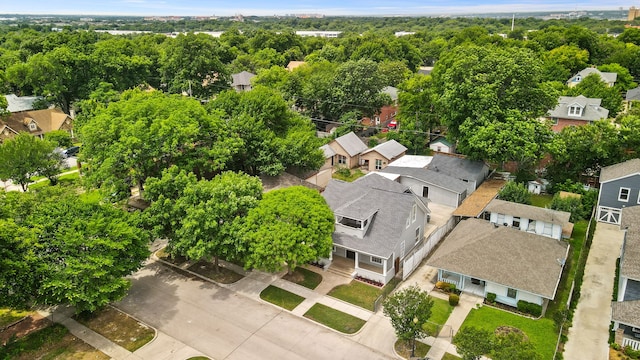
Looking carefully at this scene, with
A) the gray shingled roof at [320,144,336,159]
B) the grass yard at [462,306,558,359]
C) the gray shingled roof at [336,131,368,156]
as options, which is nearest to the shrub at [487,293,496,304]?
the grass yard at [462,306,558,359]

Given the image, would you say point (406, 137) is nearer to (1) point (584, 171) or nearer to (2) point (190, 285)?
(1) point (584, 171)

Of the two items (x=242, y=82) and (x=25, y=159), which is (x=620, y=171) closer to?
(x=25, y=159)

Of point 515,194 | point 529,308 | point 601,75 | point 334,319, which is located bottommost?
point 334,319

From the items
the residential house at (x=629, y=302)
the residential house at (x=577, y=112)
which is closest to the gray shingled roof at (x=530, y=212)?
the residential house at (x=629, y=302)

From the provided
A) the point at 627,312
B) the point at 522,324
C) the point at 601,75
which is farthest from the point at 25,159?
the point at 601,75

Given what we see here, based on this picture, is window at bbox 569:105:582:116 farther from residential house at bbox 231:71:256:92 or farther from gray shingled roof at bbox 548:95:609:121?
residential house at bbox 231:71:256:92

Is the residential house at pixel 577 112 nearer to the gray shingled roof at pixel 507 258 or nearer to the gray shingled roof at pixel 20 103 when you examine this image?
the gray shingled roof at pixel 507 258

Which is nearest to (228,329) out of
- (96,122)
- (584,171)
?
(96,122)
